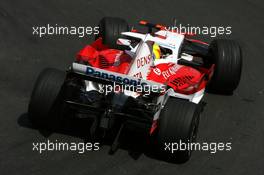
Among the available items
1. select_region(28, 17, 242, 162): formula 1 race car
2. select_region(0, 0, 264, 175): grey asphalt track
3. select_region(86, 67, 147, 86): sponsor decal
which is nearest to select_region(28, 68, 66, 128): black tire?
select_region(28, 17, 242, 162): formula 1 race car

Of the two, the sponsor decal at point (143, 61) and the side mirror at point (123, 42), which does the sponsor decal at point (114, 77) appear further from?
the side mirror at point (123, 42)

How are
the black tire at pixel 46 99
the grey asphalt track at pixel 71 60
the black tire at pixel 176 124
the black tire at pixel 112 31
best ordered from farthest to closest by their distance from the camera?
the black tire at pixel 112 31, the black tire at pixel 46 99, the grey asphalt track at pixel 71 60, the black tire at pixel 176 124

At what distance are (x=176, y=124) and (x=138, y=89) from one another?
81 centimetres

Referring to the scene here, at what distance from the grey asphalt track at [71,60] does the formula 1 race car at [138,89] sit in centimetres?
38

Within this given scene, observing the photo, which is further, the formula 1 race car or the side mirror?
the side mirror

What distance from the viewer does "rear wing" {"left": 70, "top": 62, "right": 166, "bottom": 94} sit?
9.52 meters

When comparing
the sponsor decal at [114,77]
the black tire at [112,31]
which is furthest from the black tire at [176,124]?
the black tire at [112,31]

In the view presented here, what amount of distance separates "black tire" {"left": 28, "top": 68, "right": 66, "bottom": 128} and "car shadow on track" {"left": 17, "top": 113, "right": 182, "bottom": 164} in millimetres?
403

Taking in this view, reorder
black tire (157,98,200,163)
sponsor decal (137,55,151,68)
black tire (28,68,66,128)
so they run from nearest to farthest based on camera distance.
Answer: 1. black tire (157,98,200,163)
2. black tire (28,68,66,128)
3. sponsor decal (137,55,151,68)

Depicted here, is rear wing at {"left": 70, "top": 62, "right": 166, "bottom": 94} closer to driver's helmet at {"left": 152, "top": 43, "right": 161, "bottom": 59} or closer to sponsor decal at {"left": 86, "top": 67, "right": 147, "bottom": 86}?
sponsor decal at {"left": 86, "top": 67, "right": 147, "bottom": 86}

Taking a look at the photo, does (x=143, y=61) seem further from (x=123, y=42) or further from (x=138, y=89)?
(x=138, y=89)

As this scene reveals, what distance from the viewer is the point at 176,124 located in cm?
948

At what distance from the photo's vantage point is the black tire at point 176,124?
31.1ft

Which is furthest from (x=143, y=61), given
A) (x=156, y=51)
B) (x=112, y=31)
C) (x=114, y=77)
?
(x=112, y=31)
